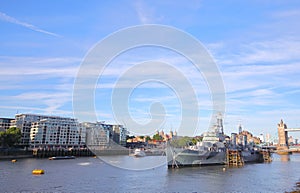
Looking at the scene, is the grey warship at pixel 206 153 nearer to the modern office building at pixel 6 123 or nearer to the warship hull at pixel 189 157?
the warship hull at pixel 189 157

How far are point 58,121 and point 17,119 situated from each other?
18.0 metres

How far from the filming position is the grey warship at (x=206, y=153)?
176ft

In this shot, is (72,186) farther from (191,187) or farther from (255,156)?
(255,156)

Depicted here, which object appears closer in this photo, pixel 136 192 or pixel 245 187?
pixel 136 192

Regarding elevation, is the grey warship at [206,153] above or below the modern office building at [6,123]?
below

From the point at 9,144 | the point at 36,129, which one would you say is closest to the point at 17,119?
the point at 36,129

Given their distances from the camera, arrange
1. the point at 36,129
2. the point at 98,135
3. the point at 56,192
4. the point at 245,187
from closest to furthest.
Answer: the point at 56,192, the point at 245,187, the point at 36,129, the point at 98,135

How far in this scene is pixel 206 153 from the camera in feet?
195

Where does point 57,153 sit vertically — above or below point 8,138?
below

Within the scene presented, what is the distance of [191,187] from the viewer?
3167cm

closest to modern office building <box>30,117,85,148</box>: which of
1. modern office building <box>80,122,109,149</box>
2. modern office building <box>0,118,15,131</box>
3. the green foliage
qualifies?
modern office building <box>80,122,109,149</box>

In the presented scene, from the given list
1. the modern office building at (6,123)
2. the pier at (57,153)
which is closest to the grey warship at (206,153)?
the pier at (57,153)

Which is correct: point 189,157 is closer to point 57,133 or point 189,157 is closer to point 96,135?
point 57,133

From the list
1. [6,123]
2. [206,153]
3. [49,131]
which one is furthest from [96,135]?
[206,153]
